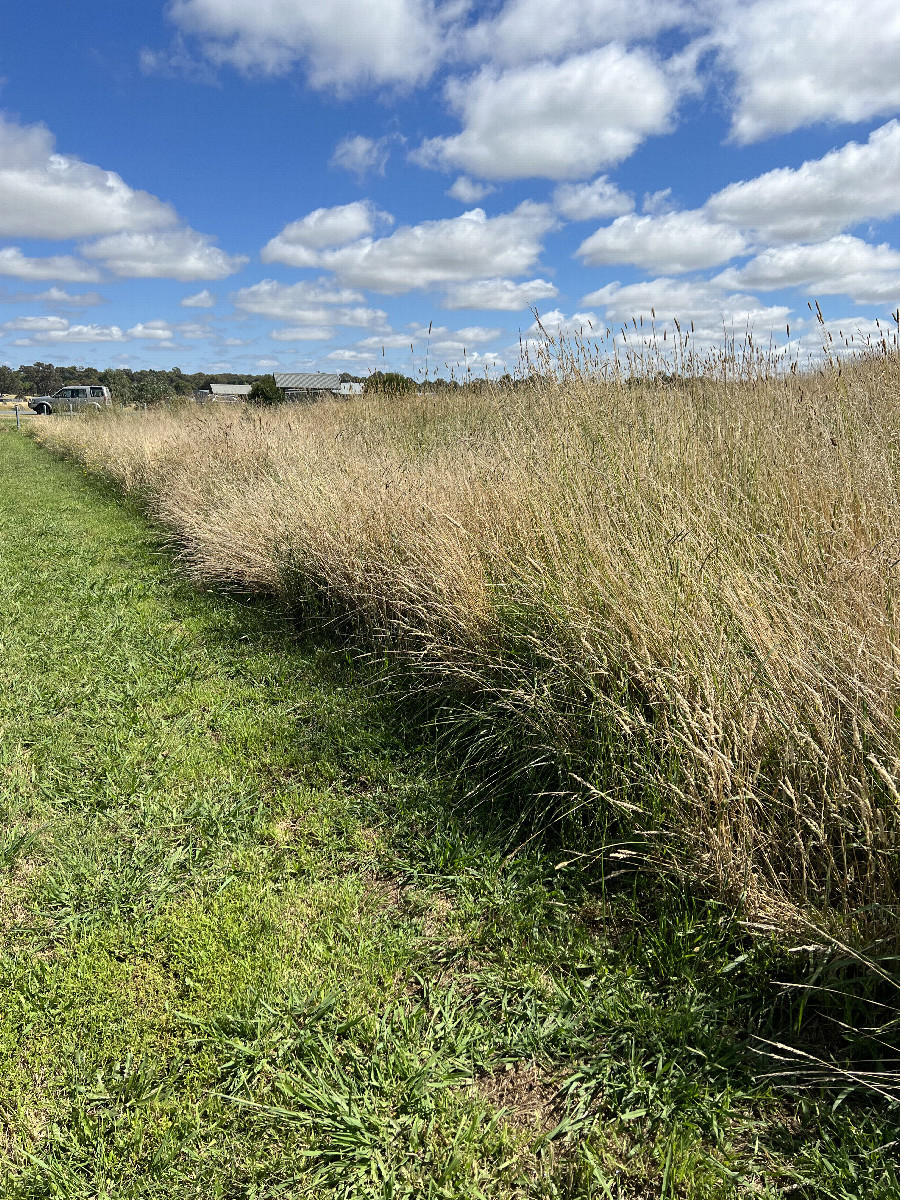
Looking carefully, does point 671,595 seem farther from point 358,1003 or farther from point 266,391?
point 266,391

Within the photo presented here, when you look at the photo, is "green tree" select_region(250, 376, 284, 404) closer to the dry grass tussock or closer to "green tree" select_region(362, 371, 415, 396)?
"green tree" select_region(362, 371, 415, 396)

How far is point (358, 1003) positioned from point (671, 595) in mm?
1764

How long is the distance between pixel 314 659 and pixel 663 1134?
129 inches

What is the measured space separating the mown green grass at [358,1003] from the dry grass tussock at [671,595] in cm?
30

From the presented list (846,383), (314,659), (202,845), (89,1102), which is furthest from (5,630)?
(846,383)

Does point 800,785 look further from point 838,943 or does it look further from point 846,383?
point 846,383

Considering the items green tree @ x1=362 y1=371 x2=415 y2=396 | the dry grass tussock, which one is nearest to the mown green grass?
the dry grass tussock

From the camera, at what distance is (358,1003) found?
80.4 inches

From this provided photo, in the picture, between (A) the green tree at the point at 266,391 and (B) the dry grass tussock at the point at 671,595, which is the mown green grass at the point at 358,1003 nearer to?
(B) the dry grass tussock at the point at 671,595

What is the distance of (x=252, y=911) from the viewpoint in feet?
8.00

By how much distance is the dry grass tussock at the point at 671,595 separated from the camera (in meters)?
2.02

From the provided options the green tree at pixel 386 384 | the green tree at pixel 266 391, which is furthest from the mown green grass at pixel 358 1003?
the green tree at pixel 266 391

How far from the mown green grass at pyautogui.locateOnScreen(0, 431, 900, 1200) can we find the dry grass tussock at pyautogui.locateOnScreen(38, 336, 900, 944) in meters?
0.30

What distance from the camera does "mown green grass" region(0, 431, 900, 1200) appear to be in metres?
1.62
